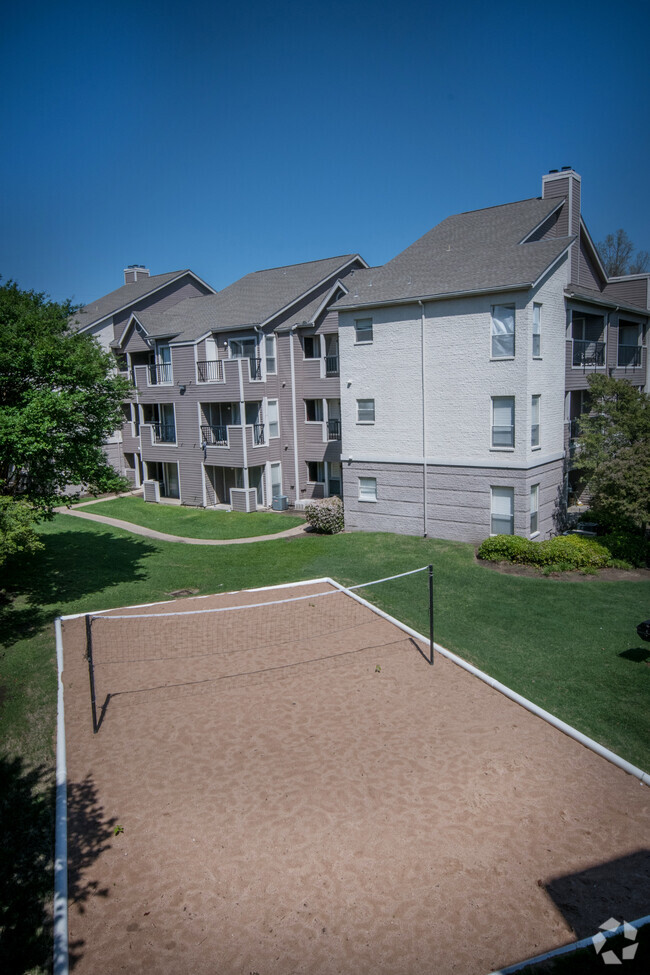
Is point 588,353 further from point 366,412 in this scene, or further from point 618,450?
point 366,412

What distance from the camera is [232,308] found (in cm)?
3772

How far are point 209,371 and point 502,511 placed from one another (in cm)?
1863

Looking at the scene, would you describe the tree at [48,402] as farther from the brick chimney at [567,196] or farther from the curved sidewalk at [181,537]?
the brick chimney at [567,196]

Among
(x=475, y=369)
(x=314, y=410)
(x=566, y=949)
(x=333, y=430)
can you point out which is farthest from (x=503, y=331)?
(x=566, y=949)

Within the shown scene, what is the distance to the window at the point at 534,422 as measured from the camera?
25.1 meters

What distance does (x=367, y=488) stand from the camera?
28922 mm

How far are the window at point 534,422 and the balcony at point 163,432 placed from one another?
21252 millimetres

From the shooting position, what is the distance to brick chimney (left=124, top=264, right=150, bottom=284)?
168 ft

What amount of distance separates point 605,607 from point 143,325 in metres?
30.5

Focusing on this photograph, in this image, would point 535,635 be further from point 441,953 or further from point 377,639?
point 441,953

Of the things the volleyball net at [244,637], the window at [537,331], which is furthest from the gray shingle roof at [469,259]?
the volleyball net at [244,637]

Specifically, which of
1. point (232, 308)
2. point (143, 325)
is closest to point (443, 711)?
point (232, 308)

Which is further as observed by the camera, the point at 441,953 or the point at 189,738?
the point at 189,738

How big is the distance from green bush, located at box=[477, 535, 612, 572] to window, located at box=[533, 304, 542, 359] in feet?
23.4
